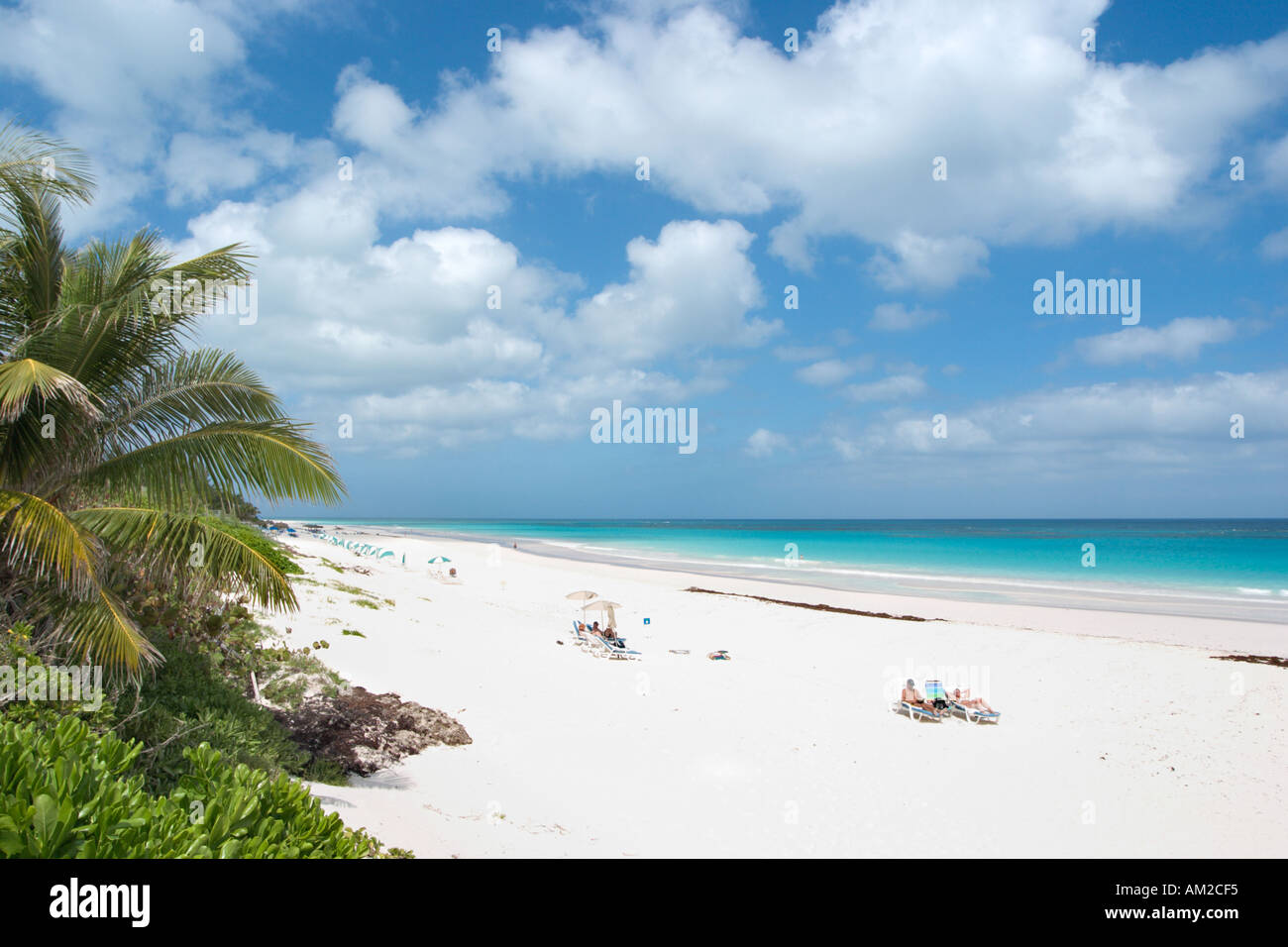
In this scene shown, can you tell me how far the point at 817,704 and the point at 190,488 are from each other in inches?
407

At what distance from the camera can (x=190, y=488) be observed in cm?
576

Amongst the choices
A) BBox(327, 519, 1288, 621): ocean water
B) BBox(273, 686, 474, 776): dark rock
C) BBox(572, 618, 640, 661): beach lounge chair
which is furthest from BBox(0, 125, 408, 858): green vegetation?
BBox(327, 519, 1288, 621): ocean water

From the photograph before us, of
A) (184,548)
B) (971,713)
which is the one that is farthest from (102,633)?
(971,713)

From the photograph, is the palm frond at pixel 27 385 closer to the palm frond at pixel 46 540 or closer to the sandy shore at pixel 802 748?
the palm frond at pixel 46 540

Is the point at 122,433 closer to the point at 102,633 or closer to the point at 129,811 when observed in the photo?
the point at 102,633

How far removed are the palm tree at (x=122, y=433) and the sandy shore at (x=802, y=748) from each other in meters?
2.39

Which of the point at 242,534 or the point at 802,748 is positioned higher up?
the point at 242,534

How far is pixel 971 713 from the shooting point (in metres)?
11.8

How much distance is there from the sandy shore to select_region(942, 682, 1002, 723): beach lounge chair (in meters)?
0.21

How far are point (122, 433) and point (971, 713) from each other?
12.6 meters

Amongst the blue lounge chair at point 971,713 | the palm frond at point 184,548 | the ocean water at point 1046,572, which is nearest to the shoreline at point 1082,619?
the ocean water at point 1046,572

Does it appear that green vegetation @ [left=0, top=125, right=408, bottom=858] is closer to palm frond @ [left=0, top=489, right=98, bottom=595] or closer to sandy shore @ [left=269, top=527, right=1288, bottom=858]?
palm frond @ [left=0, top=489, right=98, bottom=595]

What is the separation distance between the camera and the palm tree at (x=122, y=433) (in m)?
5.27
